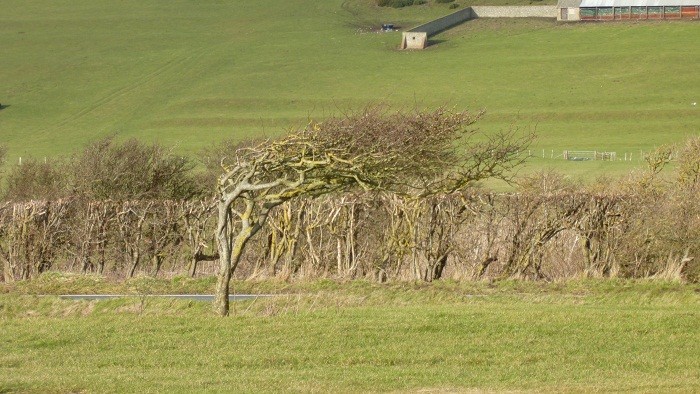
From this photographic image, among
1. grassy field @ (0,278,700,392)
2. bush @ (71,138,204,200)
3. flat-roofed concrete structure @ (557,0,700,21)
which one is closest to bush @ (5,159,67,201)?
bush @ (71,138,204,200)

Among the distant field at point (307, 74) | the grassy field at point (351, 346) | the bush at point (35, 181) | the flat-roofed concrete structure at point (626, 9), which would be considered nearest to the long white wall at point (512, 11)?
the distant field at point (307, 74)

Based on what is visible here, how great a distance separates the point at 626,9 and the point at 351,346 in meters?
112

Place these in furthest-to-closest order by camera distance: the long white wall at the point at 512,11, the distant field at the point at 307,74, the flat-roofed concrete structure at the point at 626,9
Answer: the long white wall at the point at 512,11 → the flat-roofed concrete structure at the point at 626,9 → the distant field at the point at 307,74

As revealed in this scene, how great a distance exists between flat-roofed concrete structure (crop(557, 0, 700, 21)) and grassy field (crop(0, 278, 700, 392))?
105 meters

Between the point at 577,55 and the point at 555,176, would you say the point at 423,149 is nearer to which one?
the point at 555,176

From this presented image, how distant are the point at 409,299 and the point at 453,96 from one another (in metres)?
74.7

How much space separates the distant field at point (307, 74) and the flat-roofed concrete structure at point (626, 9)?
2930 millimetres

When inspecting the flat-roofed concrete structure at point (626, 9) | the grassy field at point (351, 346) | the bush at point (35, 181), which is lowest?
the grassy field at point (351, 346)

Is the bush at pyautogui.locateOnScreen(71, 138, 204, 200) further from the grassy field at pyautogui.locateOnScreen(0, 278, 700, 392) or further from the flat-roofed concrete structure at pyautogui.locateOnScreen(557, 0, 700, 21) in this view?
the flat-roofed concrete structure at pyautogui.locateOnScreen(557, 0, 700, 21)

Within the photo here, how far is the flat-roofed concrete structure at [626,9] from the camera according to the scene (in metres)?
121

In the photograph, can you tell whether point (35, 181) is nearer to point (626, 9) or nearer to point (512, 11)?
point (626, 9)

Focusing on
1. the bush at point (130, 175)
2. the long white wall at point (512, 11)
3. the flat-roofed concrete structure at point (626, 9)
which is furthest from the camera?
the long white wall at point (512, 11)

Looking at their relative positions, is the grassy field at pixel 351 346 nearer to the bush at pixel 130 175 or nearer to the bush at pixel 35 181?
the bush at pixel 130 175

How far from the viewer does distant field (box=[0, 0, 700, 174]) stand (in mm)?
89062
